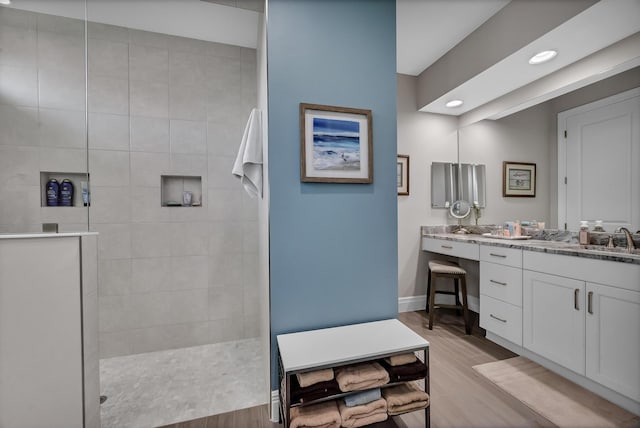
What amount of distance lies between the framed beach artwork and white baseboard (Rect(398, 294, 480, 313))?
2.11 m

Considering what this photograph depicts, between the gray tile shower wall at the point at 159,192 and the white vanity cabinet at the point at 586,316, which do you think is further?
the gray tile shower wall at the point at 159,192

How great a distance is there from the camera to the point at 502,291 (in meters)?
2.25

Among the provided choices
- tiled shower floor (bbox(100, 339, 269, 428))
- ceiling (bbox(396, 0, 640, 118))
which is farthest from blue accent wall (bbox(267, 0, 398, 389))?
ceiling (bbox(396, 0, 640, 118))

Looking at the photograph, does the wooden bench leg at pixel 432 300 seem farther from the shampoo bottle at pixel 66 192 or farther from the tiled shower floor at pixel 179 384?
the shampoo bottle at pixel 66 192

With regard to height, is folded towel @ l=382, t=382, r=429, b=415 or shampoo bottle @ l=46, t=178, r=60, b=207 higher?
shampoo bottle @ l=46, t=178, r=60, b=207

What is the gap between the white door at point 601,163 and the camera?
5.97 ft

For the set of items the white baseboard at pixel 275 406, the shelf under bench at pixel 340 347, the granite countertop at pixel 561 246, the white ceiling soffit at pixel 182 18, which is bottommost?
the white baseboard at pixel 275 406

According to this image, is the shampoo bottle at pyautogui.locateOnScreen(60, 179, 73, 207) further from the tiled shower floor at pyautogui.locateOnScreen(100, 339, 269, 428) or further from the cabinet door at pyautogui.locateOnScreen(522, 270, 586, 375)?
the cabinet door at pyautogui.locateOnScreen(522, 270, 586, 375)

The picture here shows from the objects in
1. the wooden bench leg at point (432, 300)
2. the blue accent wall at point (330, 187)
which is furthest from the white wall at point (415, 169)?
the blue accent wall at point (330, 187)

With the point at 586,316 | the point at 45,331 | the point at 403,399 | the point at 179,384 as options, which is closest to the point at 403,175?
the point at 586,316

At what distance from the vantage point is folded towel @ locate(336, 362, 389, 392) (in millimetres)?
1240

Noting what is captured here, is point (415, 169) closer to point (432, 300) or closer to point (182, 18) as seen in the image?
point (432, 300)

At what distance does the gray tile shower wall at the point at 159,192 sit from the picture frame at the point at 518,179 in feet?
8.50

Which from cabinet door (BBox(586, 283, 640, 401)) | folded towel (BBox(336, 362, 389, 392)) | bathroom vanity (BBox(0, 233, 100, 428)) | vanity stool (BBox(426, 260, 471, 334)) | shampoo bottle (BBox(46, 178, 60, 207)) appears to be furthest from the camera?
vanity stool (BBox(426, 260, 471, 334))
